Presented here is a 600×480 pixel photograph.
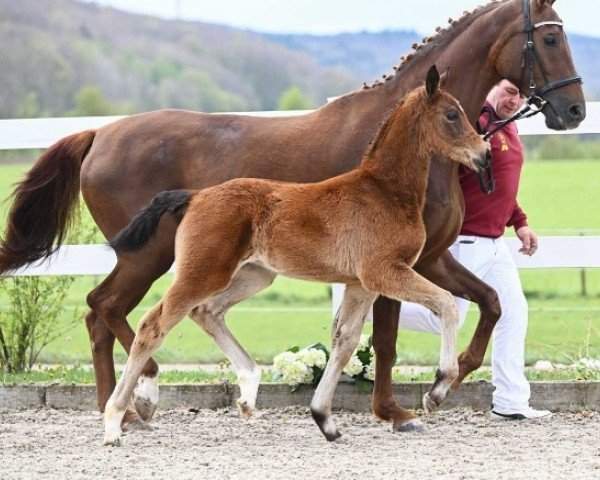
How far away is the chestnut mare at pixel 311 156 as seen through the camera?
19.1 ft

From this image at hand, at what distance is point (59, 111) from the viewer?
2478 inches

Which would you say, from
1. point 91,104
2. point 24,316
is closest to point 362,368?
point 24,316

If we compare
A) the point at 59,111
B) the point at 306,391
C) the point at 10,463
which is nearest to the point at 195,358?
the point at 306,391

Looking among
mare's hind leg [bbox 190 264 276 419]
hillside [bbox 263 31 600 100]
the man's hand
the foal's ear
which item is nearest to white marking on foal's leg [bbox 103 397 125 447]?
mare's hind leg [bbox 190 264 276 419]

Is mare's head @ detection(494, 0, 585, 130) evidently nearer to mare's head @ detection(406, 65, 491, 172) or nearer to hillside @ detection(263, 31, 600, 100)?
mare's head @ detection(406, 65, 491, 172)

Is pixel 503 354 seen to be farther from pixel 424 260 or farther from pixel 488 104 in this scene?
pixel 488 104

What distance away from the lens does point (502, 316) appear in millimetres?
6426

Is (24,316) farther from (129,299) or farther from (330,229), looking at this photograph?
(330,229)

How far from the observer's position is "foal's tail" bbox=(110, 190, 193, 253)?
17.8ft

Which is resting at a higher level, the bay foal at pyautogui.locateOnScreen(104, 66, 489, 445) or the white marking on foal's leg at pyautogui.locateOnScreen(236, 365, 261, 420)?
the bay foal at pyautogui.locateOnScreen(104, 66, 489, 445)

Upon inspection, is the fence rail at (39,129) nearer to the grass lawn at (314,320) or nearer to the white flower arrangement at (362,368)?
the grass lawn at (314,320)

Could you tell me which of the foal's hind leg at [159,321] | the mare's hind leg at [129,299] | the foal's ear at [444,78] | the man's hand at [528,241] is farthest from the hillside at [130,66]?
the foal's hind leg at [159,321]

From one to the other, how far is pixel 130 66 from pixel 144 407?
67164 mm

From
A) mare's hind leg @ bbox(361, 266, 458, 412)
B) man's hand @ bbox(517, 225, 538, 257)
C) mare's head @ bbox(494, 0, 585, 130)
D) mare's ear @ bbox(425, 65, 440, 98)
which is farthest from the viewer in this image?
man's hand @ bbox(517, 225, 538, 257)
